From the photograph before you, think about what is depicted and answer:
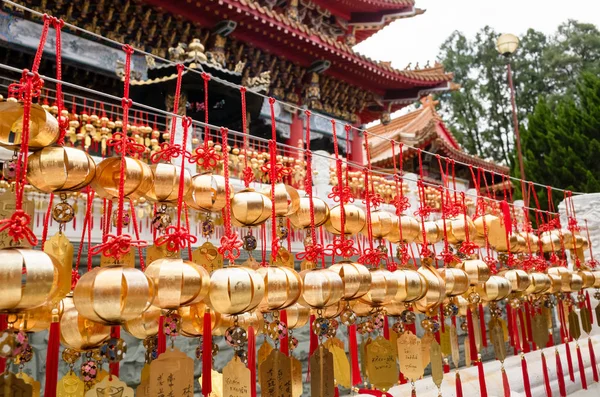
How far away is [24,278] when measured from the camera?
0.97 meters

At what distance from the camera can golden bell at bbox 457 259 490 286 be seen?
221 centimetres

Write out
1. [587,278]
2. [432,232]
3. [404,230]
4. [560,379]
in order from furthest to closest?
[587,278]
[560,379]
[432,232]
[404,230]

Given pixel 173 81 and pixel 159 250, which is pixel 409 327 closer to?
pixel 159 250

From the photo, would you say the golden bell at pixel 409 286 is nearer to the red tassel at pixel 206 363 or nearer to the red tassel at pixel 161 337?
the red tassel at pixel 206 363

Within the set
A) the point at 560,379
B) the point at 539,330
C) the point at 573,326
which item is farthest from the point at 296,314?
the point at 573,326

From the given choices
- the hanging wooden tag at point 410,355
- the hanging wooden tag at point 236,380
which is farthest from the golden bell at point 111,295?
the hanging wooden tag at point 410,355

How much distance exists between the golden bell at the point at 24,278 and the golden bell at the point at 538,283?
2.51 metres

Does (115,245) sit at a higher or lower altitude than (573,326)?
higher

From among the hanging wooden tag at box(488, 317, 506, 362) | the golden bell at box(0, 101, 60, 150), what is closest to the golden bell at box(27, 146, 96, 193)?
the golden bell at box(0, 101, 60, 150)

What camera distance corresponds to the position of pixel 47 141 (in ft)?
3.94

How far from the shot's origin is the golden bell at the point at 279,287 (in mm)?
1397

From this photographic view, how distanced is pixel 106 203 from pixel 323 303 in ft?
2.68

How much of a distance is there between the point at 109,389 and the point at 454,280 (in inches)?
60.0

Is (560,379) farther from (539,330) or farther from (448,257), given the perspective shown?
(448,257)
